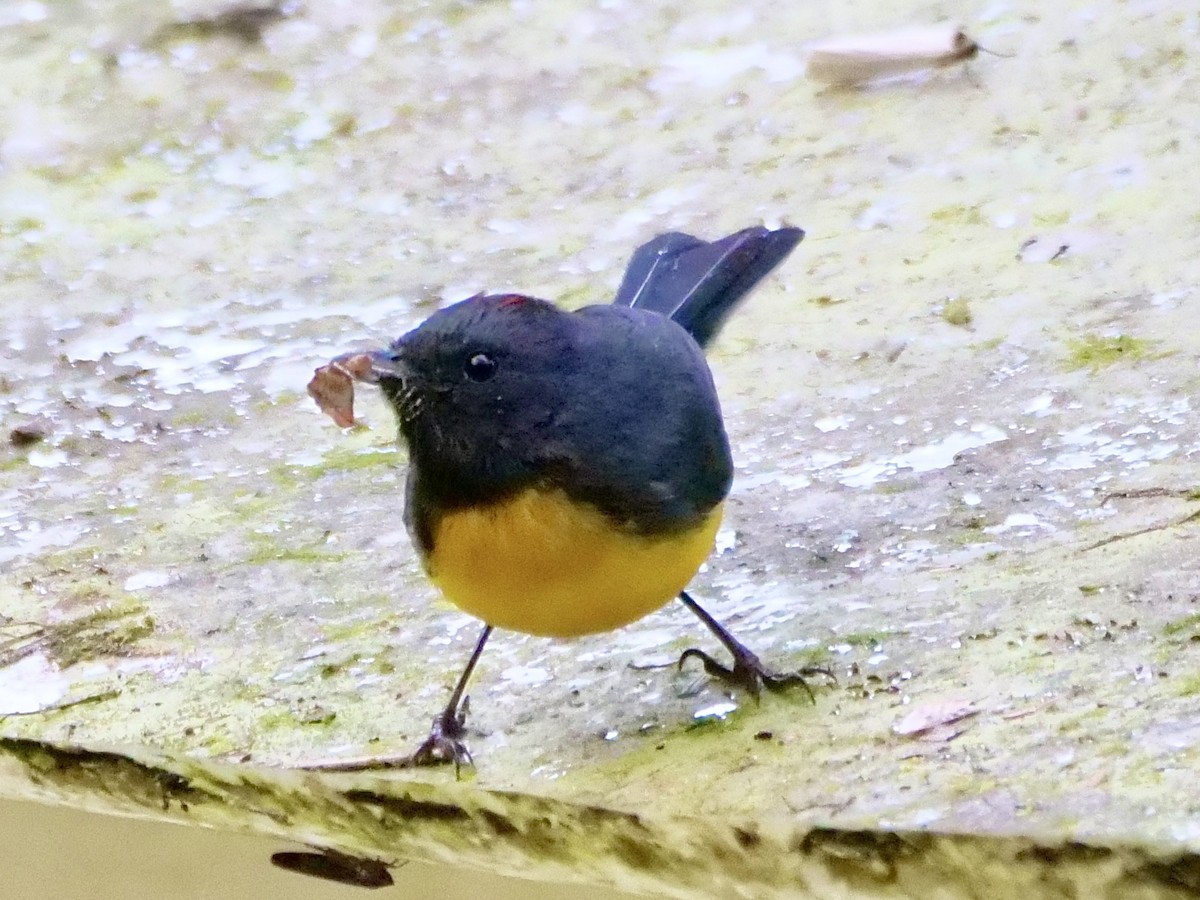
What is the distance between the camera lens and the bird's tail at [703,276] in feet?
9.07

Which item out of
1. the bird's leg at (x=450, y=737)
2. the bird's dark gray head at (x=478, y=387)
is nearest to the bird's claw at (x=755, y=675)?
the bird's leg at (x=450, y=737)

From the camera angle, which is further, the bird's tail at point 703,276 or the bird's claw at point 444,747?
the bird's tail at point 703,276

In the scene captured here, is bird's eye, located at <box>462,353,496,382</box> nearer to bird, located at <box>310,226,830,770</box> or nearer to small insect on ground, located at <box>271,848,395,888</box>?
bird, located at <box>310,226,830,770</box>

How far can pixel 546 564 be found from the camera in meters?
1.97

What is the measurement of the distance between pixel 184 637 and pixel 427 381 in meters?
0.68

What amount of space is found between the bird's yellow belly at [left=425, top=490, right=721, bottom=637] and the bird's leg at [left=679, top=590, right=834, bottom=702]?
8.6 inches

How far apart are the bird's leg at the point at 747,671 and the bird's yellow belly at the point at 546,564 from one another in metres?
0.22

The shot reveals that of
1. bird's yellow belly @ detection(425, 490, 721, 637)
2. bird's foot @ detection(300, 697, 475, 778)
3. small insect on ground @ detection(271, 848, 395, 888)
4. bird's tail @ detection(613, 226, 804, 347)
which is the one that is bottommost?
small insect on ground @ detection(271, 848, 395, 888)

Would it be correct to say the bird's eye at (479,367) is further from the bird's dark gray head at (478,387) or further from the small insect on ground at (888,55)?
the small insect on ground at (888,55)

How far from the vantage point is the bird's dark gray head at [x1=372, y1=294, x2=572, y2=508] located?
6.69 ft

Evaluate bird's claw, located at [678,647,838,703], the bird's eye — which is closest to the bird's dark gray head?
the bird's eye

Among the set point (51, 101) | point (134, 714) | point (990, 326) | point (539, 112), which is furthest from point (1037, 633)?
point (51, 101)

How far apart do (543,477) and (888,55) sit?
2634mm

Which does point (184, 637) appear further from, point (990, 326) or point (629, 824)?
point (990, 326)
